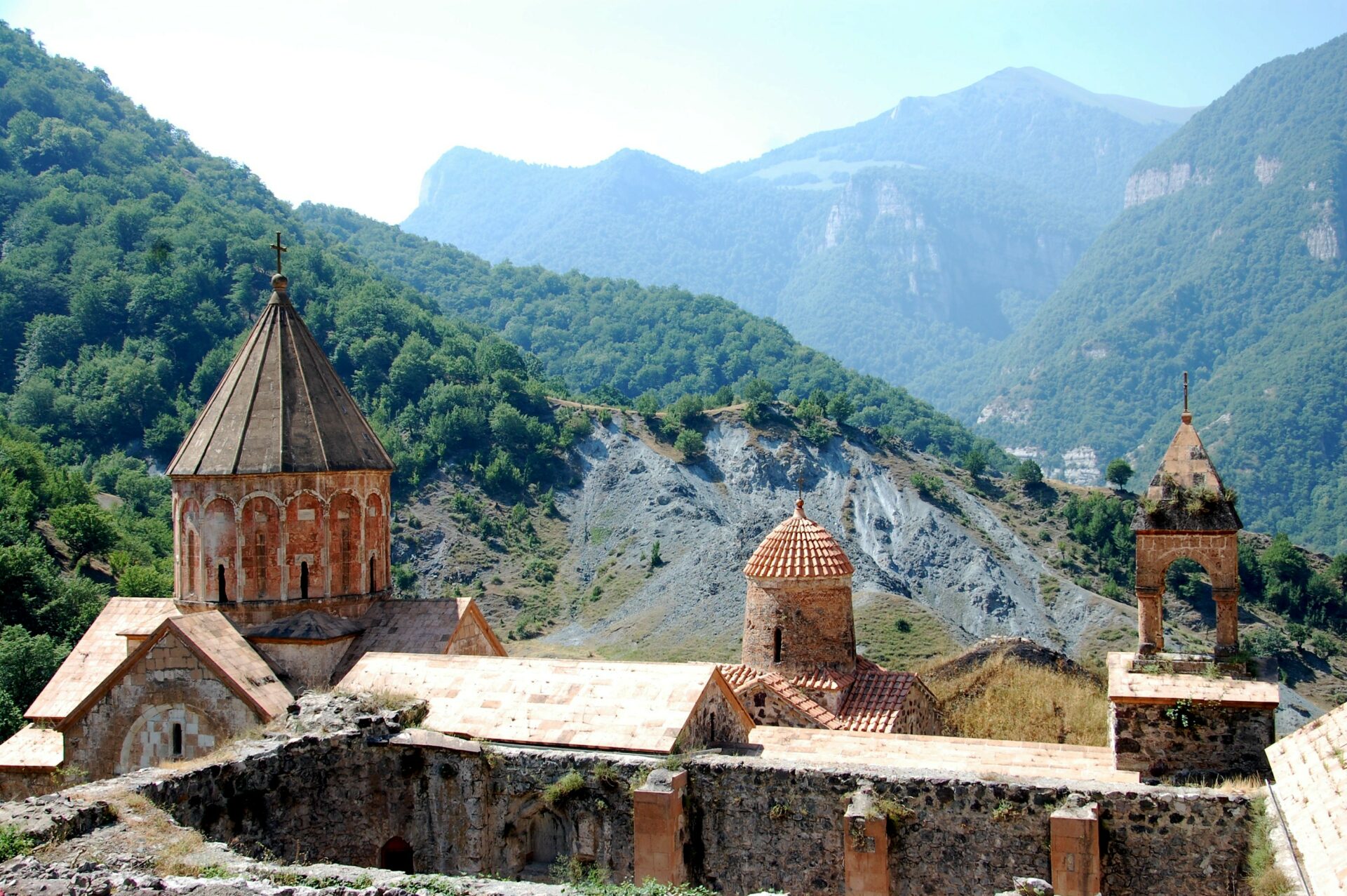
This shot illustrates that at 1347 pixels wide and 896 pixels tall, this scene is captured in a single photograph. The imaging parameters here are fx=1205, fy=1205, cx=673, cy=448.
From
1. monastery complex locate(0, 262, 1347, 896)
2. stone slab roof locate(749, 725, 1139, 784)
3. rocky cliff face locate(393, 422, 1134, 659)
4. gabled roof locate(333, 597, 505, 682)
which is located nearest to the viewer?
monastery complex locate(0, 262, 1347, 896)

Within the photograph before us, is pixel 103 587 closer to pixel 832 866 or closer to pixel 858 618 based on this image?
pixel 858 618

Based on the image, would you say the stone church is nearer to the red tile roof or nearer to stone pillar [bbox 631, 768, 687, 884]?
the red tile roof

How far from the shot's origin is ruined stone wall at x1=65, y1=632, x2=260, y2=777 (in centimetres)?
1647

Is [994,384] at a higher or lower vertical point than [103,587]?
higher

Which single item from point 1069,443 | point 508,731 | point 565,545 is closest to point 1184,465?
point 508,731

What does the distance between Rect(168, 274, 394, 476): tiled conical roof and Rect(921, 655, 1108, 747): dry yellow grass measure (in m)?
12.7

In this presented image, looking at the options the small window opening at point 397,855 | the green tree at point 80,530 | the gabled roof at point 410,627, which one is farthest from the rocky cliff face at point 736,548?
the small window opening at point 397,855

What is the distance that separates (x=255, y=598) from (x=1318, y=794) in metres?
14.3

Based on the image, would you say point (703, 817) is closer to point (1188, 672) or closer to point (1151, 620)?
point (1188, 672)

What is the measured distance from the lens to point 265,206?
10525 cm

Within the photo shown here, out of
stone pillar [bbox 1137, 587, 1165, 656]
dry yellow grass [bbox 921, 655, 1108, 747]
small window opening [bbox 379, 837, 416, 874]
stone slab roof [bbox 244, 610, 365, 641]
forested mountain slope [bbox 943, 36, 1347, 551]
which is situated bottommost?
dry yellow grass [bbox 921, 655, 1108, 747]

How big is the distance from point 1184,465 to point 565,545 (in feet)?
164

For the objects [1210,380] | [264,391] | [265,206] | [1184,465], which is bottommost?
[1184,465]

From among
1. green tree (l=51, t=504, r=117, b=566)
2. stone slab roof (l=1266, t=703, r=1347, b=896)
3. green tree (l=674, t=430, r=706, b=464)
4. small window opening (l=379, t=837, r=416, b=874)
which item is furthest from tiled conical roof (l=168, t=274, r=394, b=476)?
green tree (l=674, t=430, r=706, b=464)
